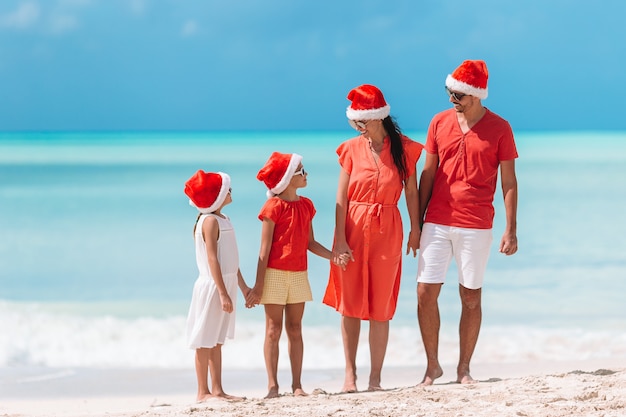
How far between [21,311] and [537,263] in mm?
5802

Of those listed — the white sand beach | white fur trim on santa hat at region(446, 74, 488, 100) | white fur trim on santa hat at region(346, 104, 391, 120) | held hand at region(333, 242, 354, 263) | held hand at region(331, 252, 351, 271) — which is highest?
white fur trim on santa hat at region(446, 74, 488, 100)

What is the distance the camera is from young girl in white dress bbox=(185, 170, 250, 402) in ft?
15.8

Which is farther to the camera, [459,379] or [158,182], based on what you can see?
[158,182]

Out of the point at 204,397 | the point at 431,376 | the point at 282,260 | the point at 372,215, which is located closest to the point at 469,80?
the point at 372,215

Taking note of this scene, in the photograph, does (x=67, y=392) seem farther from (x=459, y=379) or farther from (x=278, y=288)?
(x=459, y=379)

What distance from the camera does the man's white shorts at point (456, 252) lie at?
5.02 metres

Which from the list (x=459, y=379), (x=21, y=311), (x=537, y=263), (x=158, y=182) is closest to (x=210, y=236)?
(x=459, y=379)

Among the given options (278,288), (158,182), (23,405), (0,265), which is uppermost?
(158,182)

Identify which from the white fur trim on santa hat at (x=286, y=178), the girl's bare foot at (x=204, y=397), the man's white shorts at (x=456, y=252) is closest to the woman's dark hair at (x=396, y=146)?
the man's white shorts at (x=456, y=252)

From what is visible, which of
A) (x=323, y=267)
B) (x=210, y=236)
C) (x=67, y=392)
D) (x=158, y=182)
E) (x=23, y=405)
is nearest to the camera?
(x=210, y=236)

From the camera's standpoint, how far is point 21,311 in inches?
354

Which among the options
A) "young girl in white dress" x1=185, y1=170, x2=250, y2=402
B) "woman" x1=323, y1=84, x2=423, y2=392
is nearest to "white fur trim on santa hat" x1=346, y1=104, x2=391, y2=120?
"woman" x1=323, y1=84, x2=423, y2=392

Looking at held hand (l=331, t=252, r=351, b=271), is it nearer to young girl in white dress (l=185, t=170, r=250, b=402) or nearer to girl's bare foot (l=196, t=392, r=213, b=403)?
young girl in white dress (l=185, t=170, r=250, b=402)

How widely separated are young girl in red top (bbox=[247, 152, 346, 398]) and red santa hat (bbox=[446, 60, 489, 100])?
2.81 feet
